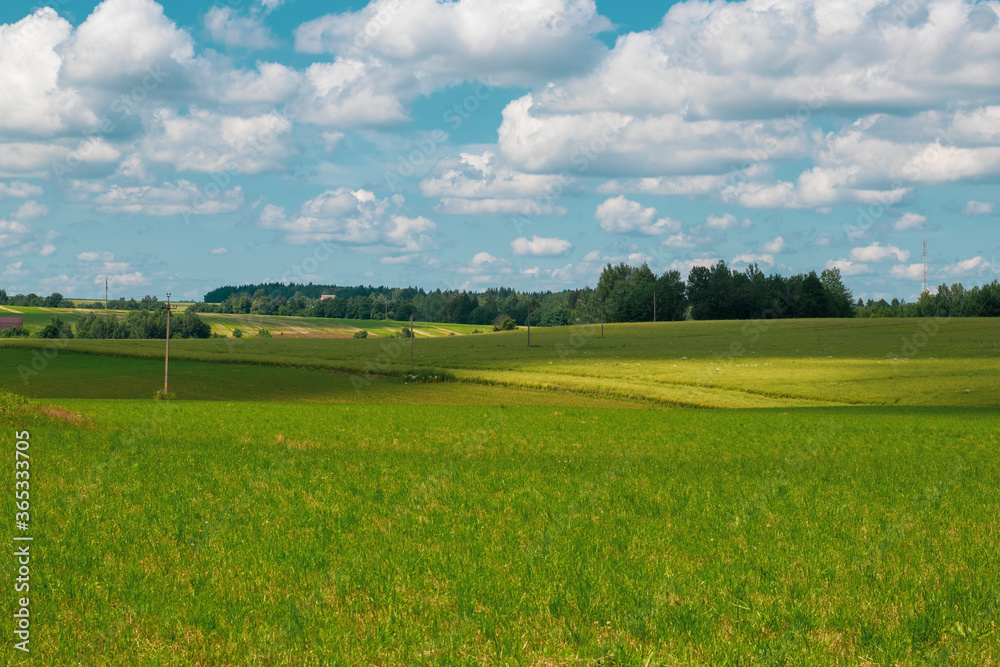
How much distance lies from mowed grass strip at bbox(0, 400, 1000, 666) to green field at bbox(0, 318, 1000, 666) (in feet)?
0.13

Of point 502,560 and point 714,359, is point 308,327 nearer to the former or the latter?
point 714,359

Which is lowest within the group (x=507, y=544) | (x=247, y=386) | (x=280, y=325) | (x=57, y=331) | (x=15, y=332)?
(x=247, y=386)

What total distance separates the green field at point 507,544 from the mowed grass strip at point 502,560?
41 mm

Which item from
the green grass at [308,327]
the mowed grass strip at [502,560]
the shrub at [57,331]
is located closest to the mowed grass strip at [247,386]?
the mowed grass strip at [502,560]

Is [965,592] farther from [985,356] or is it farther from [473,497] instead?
[985,356]

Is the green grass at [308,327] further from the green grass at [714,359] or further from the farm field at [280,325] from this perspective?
the green grass at [714,359]

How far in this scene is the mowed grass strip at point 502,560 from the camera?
7285 millimetres

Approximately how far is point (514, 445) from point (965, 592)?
17844 millimetres

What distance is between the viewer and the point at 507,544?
35.3 feet

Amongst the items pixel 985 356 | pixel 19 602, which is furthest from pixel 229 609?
pixel 985 356

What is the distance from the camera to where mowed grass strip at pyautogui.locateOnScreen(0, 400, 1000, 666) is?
23.9 ft

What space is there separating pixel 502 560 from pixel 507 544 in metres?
0.78

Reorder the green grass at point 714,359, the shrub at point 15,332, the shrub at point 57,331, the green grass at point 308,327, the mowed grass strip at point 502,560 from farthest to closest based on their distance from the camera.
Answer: the green grass at point 308,327
the shrub at point 15,332
the shrub at point 57,331
the green grass at point 714,359
the mowed grass strip at point 502,560

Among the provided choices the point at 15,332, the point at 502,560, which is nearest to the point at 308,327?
the point at 15,332
